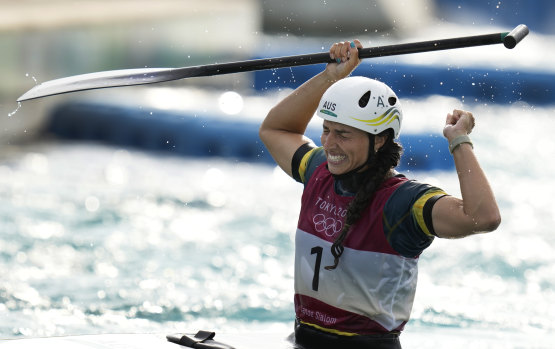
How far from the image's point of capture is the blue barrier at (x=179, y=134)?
9.12m

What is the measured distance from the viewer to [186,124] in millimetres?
9773

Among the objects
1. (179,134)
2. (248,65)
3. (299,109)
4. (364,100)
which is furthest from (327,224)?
(179,134)

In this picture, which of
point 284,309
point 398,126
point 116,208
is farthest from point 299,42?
point 398,126

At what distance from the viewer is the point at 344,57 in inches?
101

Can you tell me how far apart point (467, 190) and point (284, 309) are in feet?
10.7

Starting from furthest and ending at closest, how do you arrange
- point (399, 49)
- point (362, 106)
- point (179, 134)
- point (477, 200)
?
point (179, 134)
point (399, 49)
point (362, 106)
point (477, 200)

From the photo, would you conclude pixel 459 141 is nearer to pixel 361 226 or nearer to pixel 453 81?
pixel 361 226

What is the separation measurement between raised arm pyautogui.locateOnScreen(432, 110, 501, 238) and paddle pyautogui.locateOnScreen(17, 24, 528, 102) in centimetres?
32

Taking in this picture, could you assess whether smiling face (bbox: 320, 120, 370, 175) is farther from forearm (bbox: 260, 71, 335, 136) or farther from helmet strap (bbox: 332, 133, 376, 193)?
forearm (bbox: 260, 71, 335, 136)

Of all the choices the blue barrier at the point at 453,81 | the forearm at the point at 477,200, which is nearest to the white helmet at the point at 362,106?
the forearm at the point at 477,200

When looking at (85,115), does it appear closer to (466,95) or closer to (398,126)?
(466,95)

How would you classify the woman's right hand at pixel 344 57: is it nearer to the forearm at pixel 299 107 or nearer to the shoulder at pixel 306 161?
the forearm at pixel 299 107

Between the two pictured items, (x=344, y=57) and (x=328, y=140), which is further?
(x=344, y=57)

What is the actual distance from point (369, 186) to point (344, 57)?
45 cm
